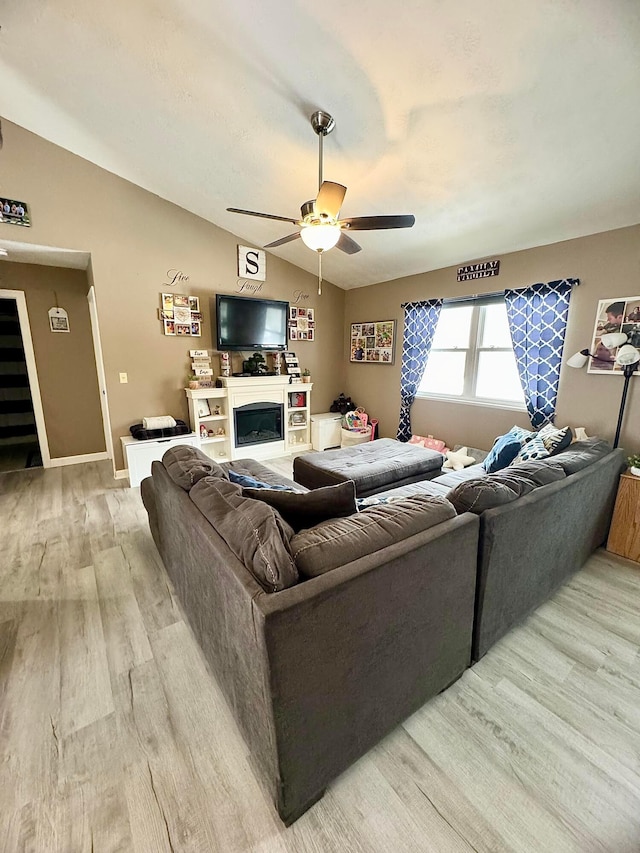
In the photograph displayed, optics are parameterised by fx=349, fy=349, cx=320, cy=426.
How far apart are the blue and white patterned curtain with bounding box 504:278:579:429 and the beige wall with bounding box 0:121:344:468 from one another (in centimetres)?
302

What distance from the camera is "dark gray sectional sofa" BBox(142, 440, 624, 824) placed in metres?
1.01

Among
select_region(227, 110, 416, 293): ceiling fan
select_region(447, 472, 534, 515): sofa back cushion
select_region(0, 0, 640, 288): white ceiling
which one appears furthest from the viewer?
select_region(227, 110, 416, 293): ceiling fan

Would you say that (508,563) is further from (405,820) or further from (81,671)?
(81,671)

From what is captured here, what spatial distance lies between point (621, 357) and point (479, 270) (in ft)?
5.64

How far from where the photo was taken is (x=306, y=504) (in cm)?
156

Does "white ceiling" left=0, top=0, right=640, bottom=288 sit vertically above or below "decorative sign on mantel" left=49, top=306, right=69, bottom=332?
above

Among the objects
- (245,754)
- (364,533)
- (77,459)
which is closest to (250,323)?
(77,459)

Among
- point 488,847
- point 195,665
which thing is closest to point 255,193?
point 195,665

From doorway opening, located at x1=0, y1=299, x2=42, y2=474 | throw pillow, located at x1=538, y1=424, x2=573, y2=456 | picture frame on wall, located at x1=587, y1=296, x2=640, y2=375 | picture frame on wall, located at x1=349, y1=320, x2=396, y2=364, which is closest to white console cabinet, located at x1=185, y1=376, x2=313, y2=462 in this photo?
picture frame on wall, located at x1=349, y1=320, x2=396, y2=364

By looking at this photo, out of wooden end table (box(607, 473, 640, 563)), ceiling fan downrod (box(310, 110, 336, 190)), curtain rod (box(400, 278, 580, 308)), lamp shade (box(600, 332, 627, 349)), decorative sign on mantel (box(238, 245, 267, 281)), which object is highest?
ceiling fan downrod (box(310, 110, 336, 190))

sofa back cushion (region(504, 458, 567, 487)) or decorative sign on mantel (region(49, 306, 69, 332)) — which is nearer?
sofa back cushion (region(504, 458, 567, 487))

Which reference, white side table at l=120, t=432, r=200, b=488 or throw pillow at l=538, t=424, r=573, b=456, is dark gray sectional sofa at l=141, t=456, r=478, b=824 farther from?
white side table at l=120, t=432, r=200, b=488

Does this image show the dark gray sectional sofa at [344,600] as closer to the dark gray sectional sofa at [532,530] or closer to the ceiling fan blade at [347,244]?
the dark gray sectional sofa at [532,530]

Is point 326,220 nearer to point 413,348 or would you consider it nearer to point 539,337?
point 539,337
